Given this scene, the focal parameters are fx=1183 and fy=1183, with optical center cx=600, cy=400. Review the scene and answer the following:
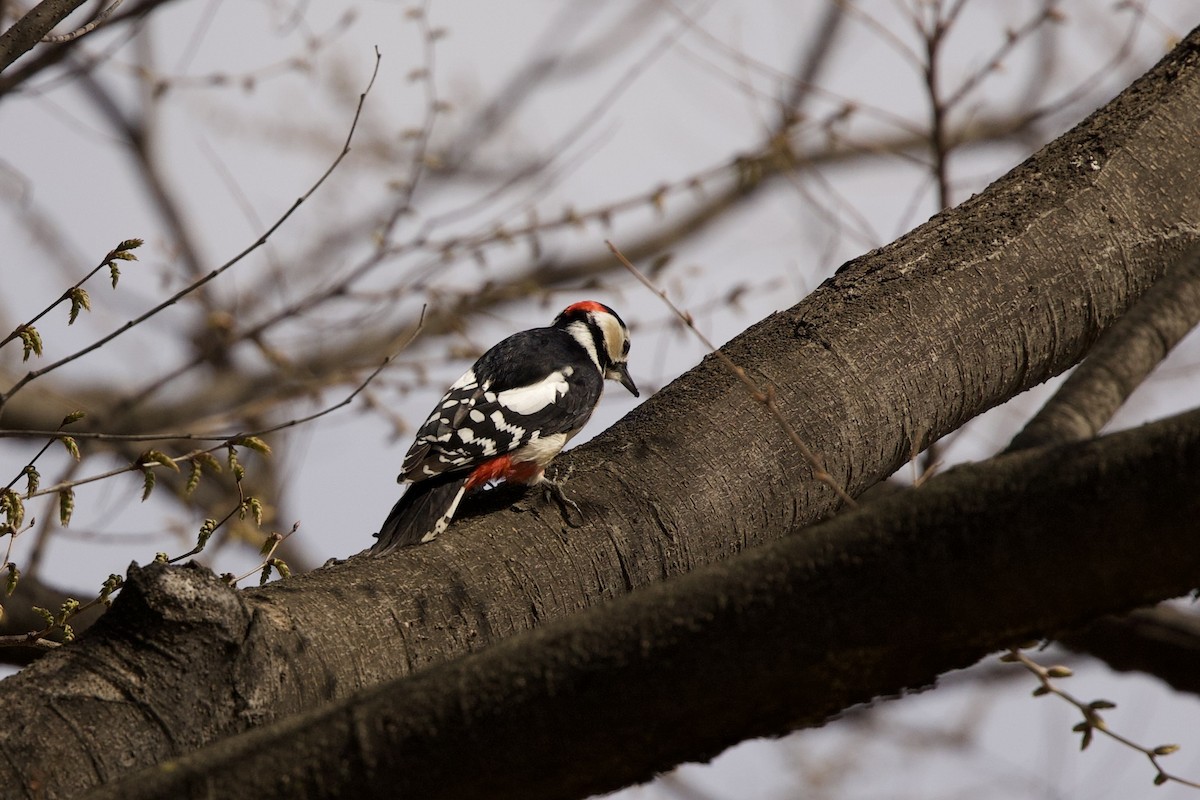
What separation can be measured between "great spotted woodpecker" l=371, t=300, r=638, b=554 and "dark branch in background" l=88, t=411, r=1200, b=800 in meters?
1.47

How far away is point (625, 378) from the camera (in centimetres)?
567

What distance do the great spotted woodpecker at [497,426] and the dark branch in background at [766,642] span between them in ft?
4.81

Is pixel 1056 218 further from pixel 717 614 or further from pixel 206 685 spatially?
pixel 206 685

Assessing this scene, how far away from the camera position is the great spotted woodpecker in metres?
3.35

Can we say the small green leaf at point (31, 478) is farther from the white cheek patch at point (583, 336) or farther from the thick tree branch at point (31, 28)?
the white cheek patch at point (583, 336)

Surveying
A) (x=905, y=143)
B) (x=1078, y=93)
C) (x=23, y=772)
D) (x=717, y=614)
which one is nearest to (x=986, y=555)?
(x=717, y=614)

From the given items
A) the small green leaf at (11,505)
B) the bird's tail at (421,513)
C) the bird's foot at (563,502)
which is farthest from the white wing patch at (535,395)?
the small green leaf at (11,505)

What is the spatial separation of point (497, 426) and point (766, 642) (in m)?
2.62

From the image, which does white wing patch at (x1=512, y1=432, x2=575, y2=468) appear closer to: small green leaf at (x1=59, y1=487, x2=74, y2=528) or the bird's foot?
the bird's foot

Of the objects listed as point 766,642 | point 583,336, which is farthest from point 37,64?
point 766,642

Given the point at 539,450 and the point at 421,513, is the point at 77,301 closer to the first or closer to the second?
the point at 421,513

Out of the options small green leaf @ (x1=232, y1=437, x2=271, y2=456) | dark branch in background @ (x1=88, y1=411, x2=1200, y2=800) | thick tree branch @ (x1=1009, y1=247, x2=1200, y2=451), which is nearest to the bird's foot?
small green leaf @ (x1=232, y1=437, x2=271, y2=456)

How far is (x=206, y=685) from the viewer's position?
2.08m

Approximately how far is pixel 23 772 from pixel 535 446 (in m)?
2.24
